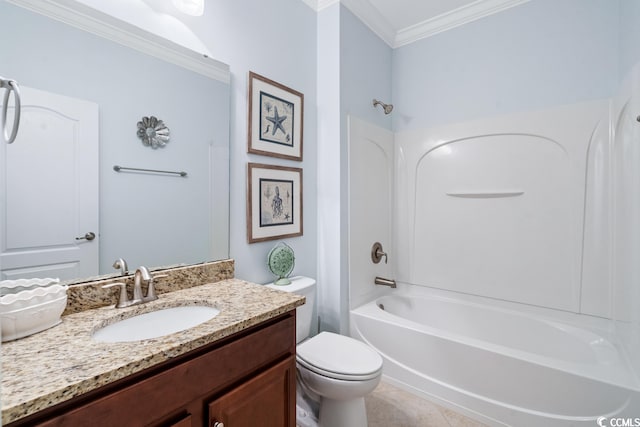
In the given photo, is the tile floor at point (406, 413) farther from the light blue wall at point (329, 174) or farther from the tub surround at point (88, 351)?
the tub surround at point (88, 351)

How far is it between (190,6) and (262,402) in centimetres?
170

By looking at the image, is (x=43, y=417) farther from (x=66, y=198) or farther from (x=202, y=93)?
(x=202, y=93)

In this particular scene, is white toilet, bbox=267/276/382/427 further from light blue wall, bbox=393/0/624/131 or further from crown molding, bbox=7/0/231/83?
light blue wall, bbox=393/0/624/131

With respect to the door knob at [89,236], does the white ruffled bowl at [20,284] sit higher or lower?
lower

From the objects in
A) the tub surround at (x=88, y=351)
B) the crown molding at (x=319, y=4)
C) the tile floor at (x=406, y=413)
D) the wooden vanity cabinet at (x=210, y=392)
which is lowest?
the tile floor at (x=406, y=413)

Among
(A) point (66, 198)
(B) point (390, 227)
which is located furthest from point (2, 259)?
(B) point (390, 227)

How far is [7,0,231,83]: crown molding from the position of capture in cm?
107

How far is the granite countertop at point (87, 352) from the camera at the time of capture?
625 millimetres

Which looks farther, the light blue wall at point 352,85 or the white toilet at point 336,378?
the light blue wall at point 352,85

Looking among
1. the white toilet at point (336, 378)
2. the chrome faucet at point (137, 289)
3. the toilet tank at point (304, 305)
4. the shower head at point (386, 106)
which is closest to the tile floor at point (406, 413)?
A: the white toilet at point (336, 378)

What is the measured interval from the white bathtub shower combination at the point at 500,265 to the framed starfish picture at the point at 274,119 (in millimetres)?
436

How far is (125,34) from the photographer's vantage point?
123 centimetres

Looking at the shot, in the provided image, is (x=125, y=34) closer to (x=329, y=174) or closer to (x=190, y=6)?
(x=190, y=6)

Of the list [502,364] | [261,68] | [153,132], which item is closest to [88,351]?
[153,132]
